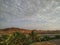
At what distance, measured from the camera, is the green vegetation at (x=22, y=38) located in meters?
4.27

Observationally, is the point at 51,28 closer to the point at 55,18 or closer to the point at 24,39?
the point at 55,18

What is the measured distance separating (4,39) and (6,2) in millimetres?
830

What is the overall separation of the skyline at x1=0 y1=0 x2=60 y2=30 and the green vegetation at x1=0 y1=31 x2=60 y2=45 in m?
0.18

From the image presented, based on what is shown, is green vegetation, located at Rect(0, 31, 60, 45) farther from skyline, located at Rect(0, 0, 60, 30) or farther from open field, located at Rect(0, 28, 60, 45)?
skyline, located at Rect(0, 0, 60, 30)

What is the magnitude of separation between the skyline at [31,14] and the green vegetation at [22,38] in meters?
0.18

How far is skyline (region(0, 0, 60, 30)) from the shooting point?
175 inches

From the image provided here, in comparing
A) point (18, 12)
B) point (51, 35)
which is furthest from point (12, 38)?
point (51, 35)

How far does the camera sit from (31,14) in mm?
4523

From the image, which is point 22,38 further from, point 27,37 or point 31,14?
point 31,14

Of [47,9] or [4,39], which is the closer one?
[4,39]

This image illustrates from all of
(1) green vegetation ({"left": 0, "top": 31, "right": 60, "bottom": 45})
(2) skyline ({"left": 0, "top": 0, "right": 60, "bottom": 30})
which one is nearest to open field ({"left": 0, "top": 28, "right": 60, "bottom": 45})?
(1) green vegetation ({"left": 0, "top": 31, "right": 60, "bottom": 45})

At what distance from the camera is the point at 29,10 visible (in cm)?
454

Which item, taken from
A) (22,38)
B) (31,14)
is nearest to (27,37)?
(22,38)

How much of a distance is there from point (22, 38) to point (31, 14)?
23.0 inches
